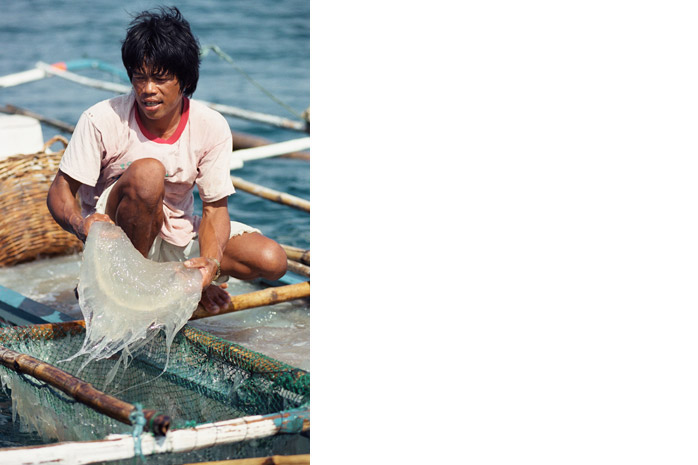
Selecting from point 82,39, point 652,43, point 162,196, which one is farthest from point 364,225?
point 82,39

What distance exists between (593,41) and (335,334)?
2.11 ft

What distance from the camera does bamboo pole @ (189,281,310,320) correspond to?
2279 millimetres

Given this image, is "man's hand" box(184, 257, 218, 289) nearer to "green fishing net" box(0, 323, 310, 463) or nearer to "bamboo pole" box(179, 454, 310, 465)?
"green fishing net" box(0, 323, 310, 463)

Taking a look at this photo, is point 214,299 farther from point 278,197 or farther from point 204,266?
point 278,197

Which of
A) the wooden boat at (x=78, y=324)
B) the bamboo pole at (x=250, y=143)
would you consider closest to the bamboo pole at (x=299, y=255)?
the wooden boat at (x=78, y=324)

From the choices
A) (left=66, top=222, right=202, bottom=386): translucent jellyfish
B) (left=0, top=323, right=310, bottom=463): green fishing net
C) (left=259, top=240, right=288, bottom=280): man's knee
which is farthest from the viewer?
(left=259, top=240, right=288, bottom=280): man's knee

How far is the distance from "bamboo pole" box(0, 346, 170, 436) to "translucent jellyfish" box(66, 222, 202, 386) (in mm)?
122

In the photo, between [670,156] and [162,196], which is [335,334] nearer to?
[670,156]

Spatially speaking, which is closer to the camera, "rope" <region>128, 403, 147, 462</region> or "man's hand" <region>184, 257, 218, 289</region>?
"rope" <region>128, 403, 147, 462</region>

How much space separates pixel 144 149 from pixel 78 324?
453 millimetres

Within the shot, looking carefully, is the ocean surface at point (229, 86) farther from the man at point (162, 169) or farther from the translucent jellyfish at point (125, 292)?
the translucent jellyfish at point (125, 292)

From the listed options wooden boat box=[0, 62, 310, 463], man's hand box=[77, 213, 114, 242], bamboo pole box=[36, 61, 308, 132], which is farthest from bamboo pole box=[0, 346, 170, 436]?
bamboo pole box=[36, 61, 308, 132]

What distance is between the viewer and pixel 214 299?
2311mm

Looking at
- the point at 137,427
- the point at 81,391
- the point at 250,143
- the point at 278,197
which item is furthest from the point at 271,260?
the point at 250,143
